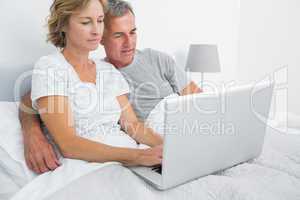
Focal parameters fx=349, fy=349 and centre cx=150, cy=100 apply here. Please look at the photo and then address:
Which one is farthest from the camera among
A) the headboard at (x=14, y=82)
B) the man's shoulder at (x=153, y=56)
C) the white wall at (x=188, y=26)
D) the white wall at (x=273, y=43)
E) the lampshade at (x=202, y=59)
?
the white wall at (x=273, y=43)

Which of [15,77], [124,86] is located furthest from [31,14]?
[124,86]

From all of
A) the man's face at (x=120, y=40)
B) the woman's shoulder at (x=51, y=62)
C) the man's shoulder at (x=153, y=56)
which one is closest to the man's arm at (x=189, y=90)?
the man's shoulder at (x=153, y=56)

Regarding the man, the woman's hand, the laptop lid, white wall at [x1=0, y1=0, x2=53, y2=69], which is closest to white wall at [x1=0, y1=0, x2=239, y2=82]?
white wall at [x1=0, y1=0, x2=53, y2=69]

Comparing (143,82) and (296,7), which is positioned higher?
(296,7)

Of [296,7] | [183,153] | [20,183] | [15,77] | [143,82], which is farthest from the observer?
[296,7]

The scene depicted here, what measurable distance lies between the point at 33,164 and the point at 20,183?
70 mm

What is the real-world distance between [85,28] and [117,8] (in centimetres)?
29

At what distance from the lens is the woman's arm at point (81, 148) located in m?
1.15

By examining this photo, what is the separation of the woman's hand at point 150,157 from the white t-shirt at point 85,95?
21 centimetres

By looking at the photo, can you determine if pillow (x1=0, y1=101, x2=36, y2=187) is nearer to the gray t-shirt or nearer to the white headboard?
the white headboard

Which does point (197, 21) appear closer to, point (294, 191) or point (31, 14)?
point (31, 14)

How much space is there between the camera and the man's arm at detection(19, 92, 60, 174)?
1.15 metres

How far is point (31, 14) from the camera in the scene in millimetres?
1546

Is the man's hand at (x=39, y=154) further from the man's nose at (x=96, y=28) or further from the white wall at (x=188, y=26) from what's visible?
the white wall at (x=188, y=26)
